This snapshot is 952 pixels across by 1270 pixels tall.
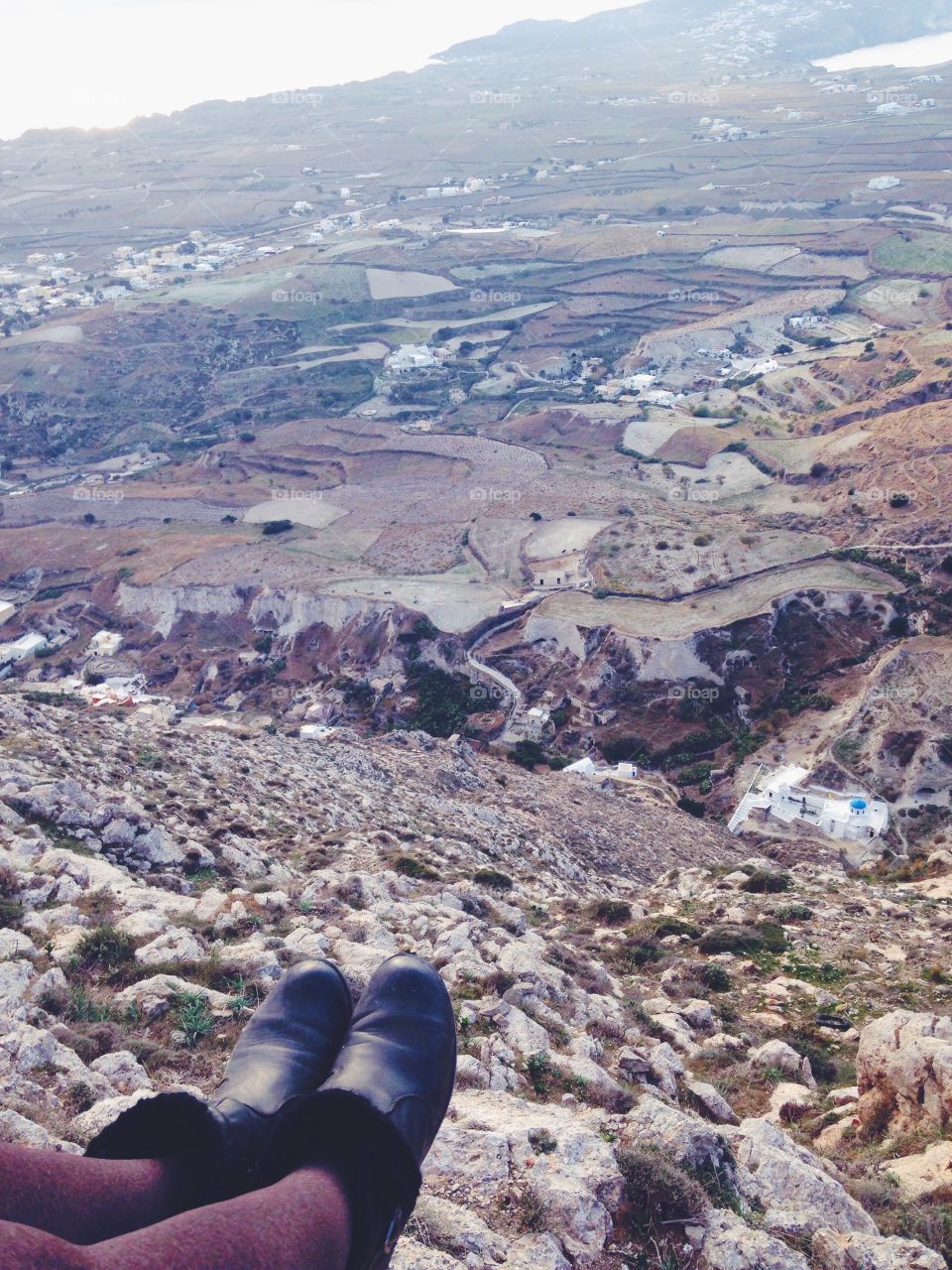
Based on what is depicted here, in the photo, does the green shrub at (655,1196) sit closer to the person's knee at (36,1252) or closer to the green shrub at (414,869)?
the person's knee at (36,1252)

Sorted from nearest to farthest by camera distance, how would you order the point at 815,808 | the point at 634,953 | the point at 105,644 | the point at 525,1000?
the point at 525,1000 < the point at 634,953 < the point at 815,808 < the point at 105,644

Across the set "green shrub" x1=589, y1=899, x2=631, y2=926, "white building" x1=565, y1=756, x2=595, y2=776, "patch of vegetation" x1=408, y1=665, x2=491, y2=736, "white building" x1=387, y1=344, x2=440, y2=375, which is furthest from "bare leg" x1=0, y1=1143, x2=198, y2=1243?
"white building" x1=387, y1=344, x2=440, y2=375

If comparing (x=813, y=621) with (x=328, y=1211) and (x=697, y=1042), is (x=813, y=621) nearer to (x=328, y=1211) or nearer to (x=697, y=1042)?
(x=697, y=1042)

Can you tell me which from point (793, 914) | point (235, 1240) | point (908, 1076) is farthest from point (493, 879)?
point (235, 1240)
